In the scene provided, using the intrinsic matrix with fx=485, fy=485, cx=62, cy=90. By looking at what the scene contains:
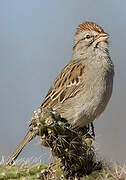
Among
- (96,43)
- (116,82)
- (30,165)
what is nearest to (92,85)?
(96,43)

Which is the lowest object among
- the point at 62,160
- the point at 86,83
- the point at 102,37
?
the point at 62,160

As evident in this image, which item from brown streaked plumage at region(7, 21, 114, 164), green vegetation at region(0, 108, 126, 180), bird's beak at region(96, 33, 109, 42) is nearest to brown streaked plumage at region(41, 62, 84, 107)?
brown streaked plumage at region(7, 21, 114, 164)

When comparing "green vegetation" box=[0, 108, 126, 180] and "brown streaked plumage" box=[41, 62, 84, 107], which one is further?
"brown streaked plumage" box=[41, 62, 84, 107]

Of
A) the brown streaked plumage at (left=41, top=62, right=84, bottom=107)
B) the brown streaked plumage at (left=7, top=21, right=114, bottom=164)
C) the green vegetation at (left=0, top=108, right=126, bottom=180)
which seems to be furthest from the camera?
the brown streaked plumage at (left=41, top=62, right=84, bottom=107)

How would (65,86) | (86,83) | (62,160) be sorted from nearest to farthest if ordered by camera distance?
(62,160)
(86,83)
(65,86)

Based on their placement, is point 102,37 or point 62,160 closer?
point 62,160

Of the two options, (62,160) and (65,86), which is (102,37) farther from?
(62,160)

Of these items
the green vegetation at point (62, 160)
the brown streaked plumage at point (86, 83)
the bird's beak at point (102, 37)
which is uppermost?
the bird's beak at point (102, 37)

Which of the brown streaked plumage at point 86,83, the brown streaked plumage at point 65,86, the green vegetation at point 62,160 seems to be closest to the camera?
the green vegetation at point 62,160

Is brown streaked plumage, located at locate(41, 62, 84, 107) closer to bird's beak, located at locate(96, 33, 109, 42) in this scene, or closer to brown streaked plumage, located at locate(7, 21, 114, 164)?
brown streaked plumage, located at locate(7, 21, 114, 164)

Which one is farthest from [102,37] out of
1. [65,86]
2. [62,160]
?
[62,160]

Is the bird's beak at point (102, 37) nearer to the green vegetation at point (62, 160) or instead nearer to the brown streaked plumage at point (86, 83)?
the brown streaked plumage at point (86, 83)

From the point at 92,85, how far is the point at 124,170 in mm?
2052

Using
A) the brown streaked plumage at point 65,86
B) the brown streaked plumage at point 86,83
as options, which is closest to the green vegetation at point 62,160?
the brown streaked plumage at point 86,83
